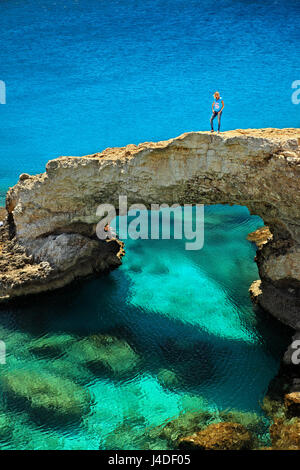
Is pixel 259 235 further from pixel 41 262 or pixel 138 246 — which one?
pixel 41 262

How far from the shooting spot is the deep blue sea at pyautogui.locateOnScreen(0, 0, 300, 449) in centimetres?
1098

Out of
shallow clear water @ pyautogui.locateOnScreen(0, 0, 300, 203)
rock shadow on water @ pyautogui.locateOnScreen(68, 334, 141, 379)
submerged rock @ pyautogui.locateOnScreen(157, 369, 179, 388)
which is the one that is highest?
shallow clear water @ pyautogui.locateOnScreen(0, 0, 300, 203)

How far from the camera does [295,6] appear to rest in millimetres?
28734

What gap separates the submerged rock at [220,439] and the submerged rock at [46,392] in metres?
2.38

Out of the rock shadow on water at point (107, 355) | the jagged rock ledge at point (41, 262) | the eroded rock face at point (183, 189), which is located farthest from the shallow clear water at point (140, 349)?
the eroded rock face at point (183, 189)

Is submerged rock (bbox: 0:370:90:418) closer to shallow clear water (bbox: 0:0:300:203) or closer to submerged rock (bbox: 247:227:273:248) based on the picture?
submerged rock (bbox: 247:227:273:248)

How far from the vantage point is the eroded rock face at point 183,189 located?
1111 centimetres

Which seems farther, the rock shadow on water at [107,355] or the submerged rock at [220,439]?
the rock shadow on water at [107,355]

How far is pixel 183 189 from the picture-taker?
12180 millimetres

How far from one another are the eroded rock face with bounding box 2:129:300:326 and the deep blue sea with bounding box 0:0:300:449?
1.38 meters

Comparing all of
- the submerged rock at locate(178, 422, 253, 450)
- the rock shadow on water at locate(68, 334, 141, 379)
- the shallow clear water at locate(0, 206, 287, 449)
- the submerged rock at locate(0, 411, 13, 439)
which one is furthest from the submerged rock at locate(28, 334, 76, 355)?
the submerged rock at locate(178, 422, 253, 450)

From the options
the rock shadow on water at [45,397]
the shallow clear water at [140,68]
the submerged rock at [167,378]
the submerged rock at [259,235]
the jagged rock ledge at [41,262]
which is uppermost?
the shallow clear water at [140,68]

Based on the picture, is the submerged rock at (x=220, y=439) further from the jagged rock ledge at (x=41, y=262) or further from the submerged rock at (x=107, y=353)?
the jagged rock ledge at (x=41, y=262)

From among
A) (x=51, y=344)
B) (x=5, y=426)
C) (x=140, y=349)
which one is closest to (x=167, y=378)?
(x=140, y=349)
